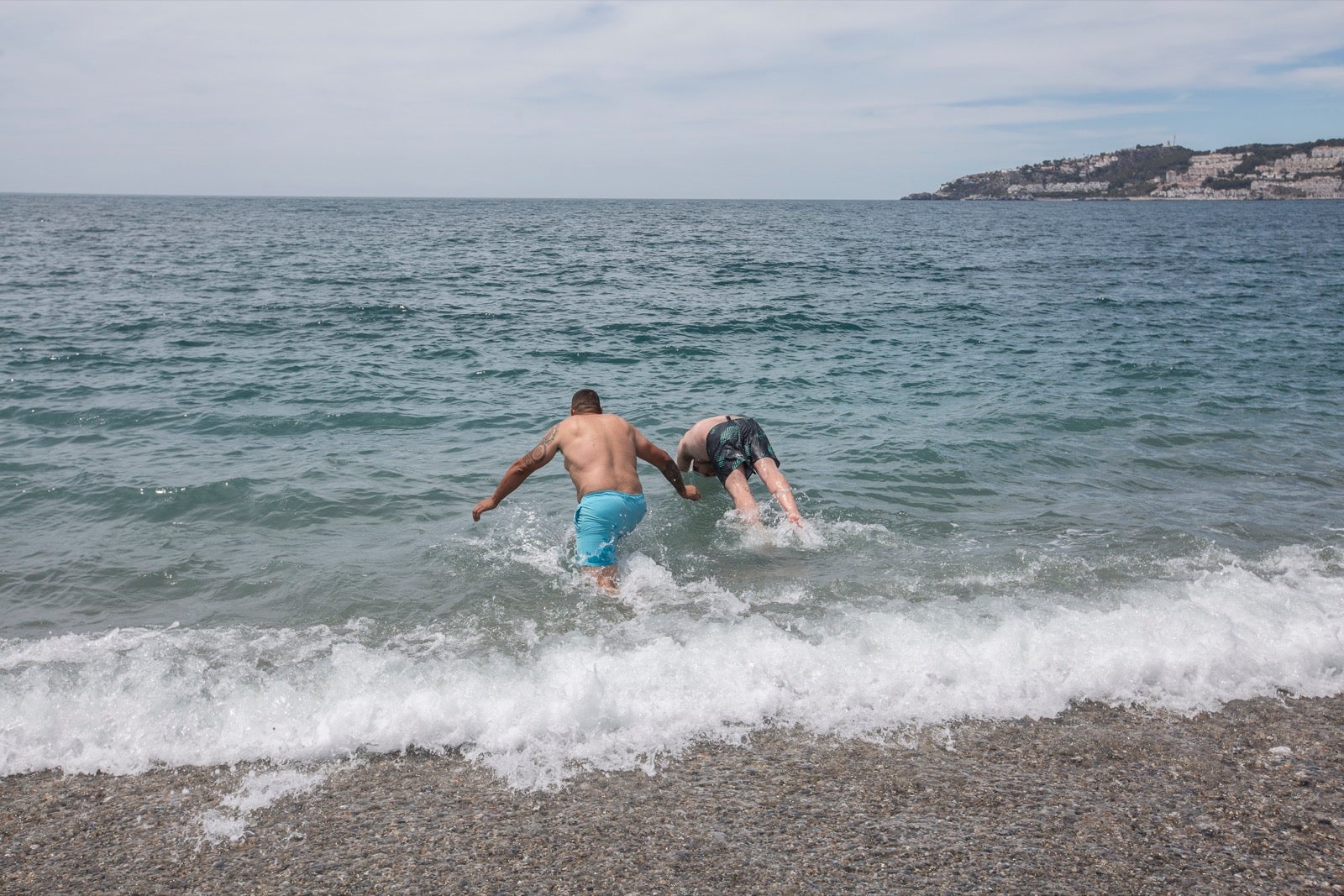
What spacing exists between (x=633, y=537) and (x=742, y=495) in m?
1.14

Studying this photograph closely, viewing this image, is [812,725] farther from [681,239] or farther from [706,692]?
[681,239]

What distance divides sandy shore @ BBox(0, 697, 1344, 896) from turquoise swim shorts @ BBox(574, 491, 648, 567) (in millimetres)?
2505

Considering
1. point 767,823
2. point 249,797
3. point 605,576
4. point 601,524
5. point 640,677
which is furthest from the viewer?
point 601,524

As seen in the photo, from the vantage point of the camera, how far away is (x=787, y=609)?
5.80 metres

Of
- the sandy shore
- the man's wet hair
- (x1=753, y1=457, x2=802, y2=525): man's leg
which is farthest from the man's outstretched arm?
the sandy shore

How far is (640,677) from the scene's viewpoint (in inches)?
184

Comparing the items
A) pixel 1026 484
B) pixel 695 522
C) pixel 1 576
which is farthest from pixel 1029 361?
pixel 1 576

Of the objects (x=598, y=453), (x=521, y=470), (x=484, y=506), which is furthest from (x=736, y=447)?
(x=484, y=506)

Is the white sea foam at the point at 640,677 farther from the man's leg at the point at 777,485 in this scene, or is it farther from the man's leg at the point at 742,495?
the man's leg at the point at 742,495

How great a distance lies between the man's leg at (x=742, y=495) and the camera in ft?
25.0

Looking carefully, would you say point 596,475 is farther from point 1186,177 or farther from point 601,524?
point 1186,177

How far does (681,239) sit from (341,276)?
25.6 meters

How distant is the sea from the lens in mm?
4461

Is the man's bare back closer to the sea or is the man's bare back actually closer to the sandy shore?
the sea
